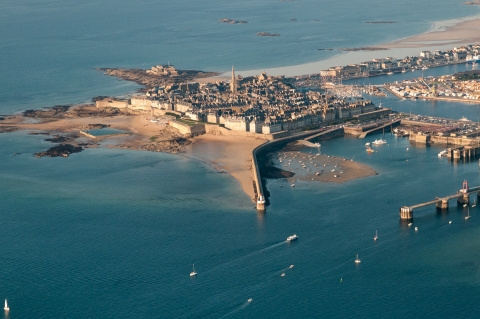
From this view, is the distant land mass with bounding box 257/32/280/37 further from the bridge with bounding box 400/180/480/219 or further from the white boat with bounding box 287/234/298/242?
the white boat with bounding box 287/234/298/242

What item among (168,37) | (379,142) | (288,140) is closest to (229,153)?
(288,140)

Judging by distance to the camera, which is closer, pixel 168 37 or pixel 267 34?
pixel 267 34

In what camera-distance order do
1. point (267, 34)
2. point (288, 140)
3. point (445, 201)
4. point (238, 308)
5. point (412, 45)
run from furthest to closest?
point (267, 34) < point (412, 45) < point (288, 140) < point (445, 201) < point (238, 308)

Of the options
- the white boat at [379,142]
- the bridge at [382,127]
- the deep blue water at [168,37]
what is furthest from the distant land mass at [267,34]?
the white boat at [379,142]

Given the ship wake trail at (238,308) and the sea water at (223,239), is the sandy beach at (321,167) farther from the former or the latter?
the ship wake trail at (238,308)

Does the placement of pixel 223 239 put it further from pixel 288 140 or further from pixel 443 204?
pixel 288 140
